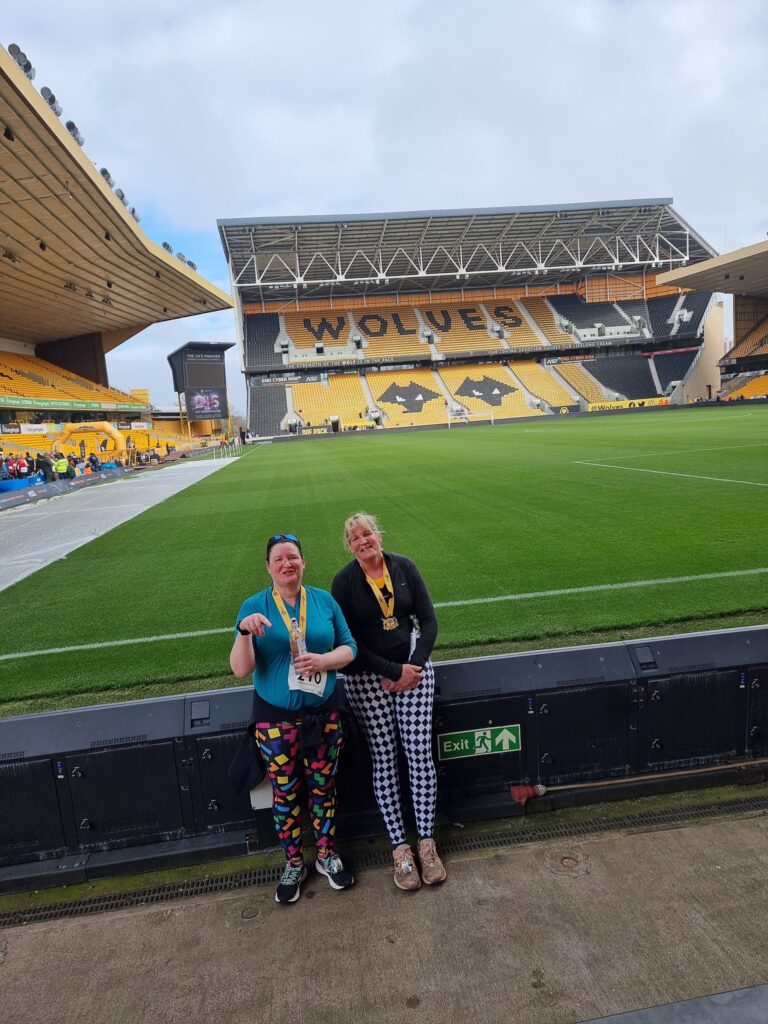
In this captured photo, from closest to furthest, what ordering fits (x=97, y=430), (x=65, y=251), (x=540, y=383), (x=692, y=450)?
(x=692, y=450), (x=65, y=251), (x=97, y=430), (x=540, y=383)

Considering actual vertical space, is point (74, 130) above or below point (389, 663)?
above

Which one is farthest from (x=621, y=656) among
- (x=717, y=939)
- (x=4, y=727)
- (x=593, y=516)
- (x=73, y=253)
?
(x=73, y=253)

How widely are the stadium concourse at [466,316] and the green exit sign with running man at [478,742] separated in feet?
157

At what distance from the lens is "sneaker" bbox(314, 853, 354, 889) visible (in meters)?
2.55

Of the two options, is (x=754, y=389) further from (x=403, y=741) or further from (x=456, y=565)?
(x=403, y=741)

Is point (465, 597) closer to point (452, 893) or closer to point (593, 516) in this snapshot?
point (452, 893)

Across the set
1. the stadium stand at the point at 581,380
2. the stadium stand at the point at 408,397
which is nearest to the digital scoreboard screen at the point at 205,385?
the stadium stand at the point at 408,397

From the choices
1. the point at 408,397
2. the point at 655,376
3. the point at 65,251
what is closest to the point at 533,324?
the point at 655,376

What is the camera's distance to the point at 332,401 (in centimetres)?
5594

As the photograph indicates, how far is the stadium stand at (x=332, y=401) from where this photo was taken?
53.8m

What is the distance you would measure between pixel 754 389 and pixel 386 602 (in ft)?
179

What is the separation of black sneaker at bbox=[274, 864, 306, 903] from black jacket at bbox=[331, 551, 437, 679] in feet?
2.79

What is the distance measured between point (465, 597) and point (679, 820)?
2.83 m

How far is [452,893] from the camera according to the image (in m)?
2.47
